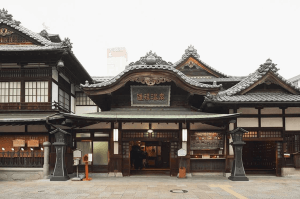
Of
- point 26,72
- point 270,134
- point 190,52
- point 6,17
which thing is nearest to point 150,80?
point 270,134

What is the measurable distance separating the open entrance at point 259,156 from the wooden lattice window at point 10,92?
1894 cm

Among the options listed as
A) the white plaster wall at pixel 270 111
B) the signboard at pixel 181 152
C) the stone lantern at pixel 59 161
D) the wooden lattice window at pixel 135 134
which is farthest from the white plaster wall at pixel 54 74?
the white plaster wall at pixel 270 111

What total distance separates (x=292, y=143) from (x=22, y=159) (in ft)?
62.4

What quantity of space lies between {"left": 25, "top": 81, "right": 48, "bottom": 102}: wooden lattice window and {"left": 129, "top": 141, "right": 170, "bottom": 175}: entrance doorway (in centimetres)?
890

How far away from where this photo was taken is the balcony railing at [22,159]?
19.5 meters

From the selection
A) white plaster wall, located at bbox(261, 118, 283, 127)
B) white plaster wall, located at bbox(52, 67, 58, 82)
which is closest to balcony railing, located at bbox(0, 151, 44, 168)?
white plaster wall, located at bbox(52, 67, 58, 82)

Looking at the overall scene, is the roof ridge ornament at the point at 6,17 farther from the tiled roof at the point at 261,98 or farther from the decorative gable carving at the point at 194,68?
the tiled roof at the point at 261,98

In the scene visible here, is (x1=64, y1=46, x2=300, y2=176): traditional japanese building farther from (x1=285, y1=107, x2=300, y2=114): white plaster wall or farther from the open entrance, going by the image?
the open entrance

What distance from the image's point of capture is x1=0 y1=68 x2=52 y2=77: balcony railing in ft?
68.4

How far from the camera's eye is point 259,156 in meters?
25.4

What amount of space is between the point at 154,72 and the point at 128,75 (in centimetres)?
180

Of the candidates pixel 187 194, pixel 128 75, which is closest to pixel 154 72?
pixel 128 75

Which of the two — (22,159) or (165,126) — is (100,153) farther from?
(22,159)

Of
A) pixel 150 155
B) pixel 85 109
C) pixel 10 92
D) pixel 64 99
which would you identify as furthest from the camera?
pixel 150 155
